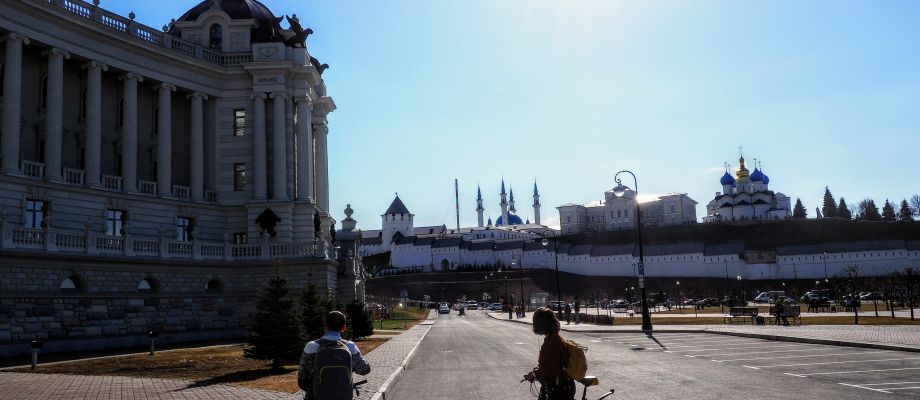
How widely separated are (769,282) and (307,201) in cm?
10104

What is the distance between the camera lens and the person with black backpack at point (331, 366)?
7.88 metres

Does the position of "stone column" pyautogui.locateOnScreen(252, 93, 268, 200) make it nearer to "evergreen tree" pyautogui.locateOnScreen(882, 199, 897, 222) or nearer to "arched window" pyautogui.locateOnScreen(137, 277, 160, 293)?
"arched window" pyautogui.locateOnScreen(137, 277, 160, 293)

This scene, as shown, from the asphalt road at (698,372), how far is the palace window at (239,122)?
2664 cm

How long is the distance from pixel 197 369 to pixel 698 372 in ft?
46.4

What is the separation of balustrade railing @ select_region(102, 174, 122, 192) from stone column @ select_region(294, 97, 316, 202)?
10.9m

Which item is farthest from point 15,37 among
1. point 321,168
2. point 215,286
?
point 321,168

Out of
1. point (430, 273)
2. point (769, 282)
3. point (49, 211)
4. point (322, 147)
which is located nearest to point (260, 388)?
point (49, 211)

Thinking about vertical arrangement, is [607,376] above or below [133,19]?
below

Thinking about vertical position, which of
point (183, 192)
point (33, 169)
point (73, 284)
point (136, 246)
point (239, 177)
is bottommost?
point (73, 284)

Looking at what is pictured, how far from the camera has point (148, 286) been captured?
124 ft

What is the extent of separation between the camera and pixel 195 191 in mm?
→ 45781

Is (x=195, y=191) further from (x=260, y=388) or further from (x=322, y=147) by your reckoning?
(x=260, y=388)

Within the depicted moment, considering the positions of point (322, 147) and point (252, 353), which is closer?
point (252, 353)

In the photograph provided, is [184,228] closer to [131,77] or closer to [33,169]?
[131,77]
